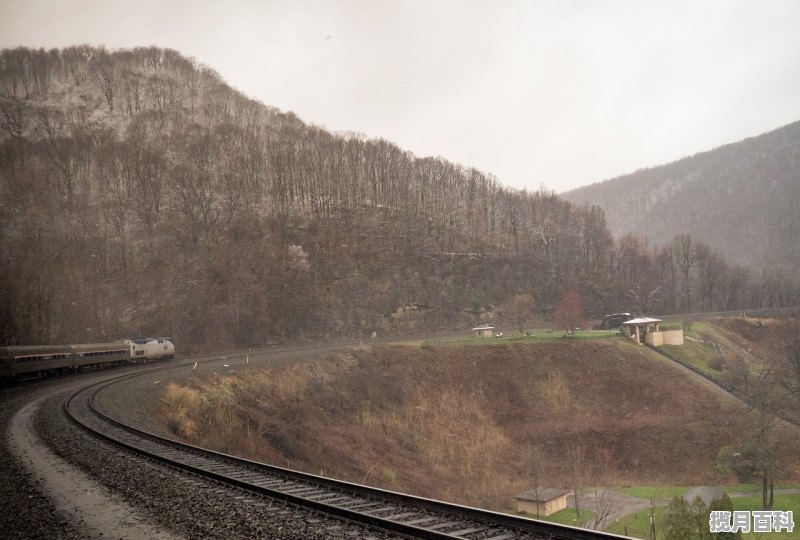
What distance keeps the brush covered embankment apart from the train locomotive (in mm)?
15455

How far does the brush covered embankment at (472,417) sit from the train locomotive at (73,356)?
608 inches

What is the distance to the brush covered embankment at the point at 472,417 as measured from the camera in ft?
94.5

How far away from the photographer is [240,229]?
82812mm

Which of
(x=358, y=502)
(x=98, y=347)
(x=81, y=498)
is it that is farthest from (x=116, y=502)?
(x=98, y=347)

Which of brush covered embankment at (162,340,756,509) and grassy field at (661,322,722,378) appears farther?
grassy field at (661,322,722,378)

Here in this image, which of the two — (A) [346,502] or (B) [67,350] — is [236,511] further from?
(B) [67,350]

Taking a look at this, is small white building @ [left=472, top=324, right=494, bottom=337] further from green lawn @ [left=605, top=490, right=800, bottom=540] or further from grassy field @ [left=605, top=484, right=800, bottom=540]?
green lawn @ [left=605, top=490, right=800, bottom=540]

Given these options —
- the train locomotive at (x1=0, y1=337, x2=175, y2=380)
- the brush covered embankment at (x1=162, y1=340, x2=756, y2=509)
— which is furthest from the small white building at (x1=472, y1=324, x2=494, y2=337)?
the train locomotive at (x1=0, y1=337, x2=175, y2=380)

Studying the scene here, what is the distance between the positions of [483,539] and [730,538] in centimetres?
1615

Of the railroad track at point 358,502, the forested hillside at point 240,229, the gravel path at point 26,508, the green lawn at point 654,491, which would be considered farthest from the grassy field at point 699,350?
the gravel path at point 26,508

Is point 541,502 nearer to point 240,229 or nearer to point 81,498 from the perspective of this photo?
point 81,498

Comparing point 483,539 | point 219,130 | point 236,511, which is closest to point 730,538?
point 483,539

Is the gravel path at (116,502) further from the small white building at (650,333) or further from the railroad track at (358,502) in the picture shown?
the small white building at (650,333)

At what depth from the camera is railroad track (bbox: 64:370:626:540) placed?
862cm
